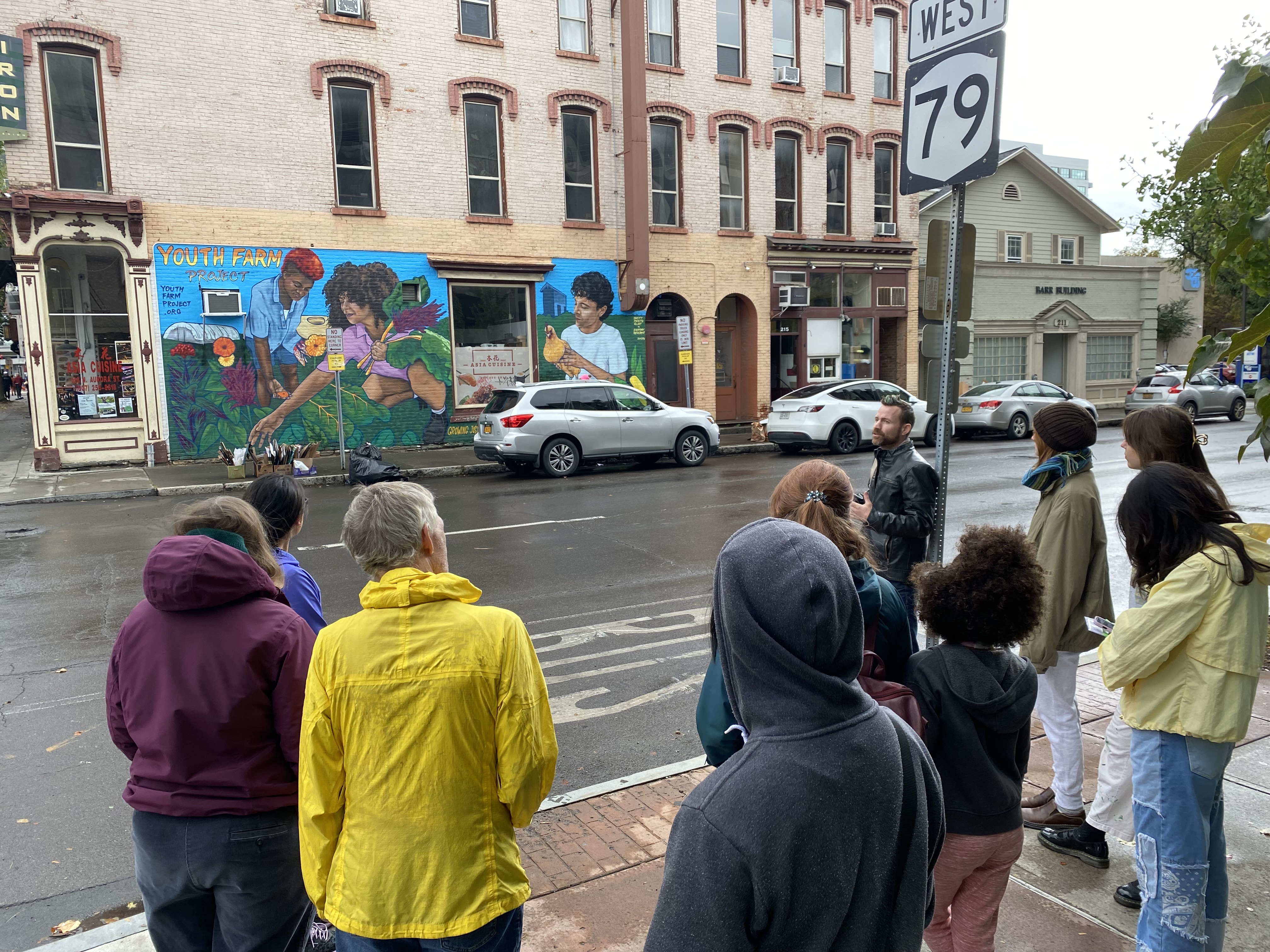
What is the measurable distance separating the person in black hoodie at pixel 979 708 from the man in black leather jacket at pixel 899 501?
208 centimetres

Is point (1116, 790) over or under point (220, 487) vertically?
over

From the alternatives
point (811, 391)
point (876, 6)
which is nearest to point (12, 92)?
point (811, 391)

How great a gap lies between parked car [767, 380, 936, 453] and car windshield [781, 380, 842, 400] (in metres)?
0.02

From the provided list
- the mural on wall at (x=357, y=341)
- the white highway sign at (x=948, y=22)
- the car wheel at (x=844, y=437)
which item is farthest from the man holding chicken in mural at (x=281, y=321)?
the white highway sign at (x=948, y=22)

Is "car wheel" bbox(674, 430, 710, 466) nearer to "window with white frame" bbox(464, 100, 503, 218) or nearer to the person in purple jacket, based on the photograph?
"window with white frame" bbox(464, 100, 503, 218)

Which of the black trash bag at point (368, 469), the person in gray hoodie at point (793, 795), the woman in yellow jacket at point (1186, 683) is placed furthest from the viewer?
the black trash bag at point (368, 469)

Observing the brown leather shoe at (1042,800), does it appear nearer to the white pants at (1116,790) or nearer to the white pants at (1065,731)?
the white pants at (1065,731)

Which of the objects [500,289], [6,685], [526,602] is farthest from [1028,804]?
[500,289]

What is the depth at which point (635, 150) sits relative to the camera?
21.6 meters

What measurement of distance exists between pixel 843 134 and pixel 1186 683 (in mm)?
25158

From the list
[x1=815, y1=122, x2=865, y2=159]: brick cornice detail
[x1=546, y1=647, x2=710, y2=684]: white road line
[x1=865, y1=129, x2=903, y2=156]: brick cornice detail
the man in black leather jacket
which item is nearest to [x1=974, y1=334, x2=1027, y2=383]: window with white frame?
[x1=865, y1=129, x2=903, y2=156]: brick cornice detail

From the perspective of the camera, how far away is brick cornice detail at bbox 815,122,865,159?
987 inches

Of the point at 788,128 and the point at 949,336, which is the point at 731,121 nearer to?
the point at 788,128

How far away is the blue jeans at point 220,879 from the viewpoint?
8.10 ft
